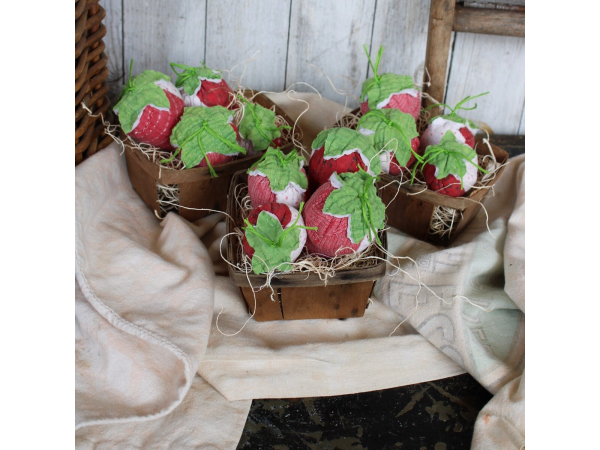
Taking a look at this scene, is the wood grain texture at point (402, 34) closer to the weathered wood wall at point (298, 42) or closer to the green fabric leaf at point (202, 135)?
the weathered wood wall at point (298, 42)

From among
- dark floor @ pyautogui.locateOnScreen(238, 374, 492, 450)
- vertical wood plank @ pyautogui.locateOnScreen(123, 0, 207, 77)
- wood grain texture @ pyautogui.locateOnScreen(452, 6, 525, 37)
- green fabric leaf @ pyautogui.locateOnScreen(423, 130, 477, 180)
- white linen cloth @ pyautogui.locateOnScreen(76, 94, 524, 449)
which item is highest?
wood grain texture @ pyautogui.locateOnScreen(452, 6, 525, 37)

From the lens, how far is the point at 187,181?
36.6 inches

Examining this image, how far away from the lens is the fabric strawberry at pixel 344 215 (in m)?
0.73

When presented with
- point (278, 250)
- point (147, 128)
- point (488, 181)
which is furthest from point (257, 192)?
point (488, 181)

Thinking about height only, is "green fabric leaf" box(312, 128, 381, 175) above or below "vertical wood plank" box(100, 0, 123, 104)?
below

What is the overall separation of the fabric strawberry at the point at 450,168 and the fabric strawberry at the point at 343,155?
115 millimetres

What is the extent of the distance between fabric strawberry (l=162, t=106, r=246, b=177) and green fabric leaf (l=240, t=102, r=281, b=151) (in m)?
0.05

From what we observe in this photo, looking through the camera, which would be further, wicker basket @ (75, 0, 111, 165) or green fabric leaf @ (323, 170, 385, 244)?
wicker basket @ (75, 0, 111, 165)

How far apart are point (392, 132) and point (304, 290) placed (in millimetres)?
307

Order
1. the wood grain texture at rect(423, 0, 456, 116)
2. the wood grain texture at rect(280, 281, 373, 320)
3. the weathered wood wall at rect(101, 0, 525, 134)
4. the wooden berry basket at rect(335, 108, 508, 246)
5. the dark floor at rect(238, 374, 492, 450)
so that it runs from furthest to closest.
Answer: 1. the weathered wood wall at rect(101, 0, 525, 134)
2. the wood grain texture at rect(423, 0, 456, 116)
3. the wooden berry basket at rect(335, 108, 508, 246)
4. the wood grain texture at rect(280, 281, 373, 320)
5. the dark floor at rect(238, 374, 492, 450)

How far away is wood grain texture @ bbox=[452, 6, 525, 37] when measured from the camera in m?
1.11

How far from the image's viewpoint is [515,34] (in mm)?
1137

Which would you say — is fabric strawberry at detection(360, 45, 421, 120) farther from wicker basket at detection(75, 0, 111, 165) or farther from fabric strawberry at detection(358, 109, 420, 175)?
wicker basket at detection(75, 0, 111, 165)

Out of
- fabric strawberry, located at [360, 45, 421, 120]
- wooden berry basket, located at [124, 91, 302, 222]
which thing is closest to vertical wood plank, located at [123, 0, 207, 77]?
wooden berry basket, located at [124, 91, 302, 222]
